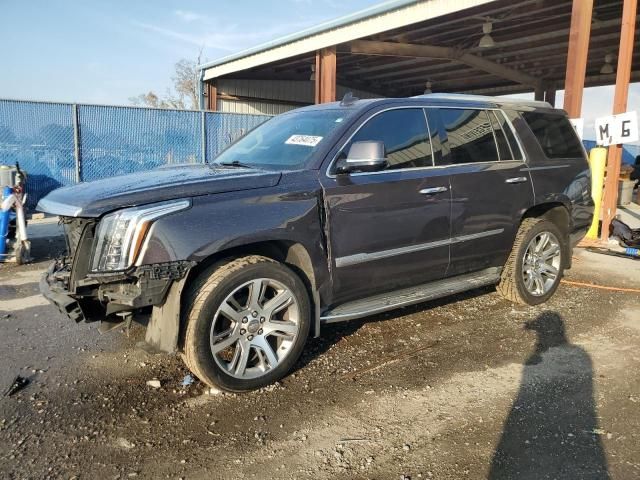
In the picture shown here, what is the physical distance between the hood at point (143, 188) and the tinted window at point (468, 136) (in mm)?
1724

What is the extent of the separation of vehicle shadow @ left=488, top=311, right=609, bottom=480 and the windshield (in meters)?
2.15

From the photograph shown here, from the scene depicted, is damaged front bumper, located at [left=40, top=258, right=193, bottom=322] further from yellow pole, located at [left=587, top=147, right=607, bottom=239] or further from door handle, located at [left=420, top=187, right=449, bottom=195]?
yellow pole, located at [left=587, top=147, right=607, bottom=239]

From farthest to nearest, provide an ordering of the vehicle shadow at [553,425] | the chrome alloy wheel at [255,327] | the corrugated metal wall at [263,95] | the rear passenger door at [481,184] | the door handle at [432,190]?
the corrugated metal wall at [263,95] < the rear passenger door at [481,184] < the door handle at [432,190] < the chrome alloy wheel at [255,327] < the vehicle shadow at [553,425]

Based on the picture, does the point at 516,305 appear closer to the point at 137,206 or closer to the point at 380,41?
the point at 137,206

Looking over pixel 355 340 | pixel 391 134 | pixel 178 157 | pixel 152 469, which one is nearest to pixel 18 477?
pixel 152 469

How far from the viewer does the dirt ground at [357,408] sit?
257cm

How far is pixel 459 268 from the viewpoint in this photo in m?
4.48

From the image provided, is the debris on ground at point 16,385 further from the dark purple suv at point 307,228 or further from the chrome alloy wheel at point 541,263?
the chrome alloy wheel at point 541,263

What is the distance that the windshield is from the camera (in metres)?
3.79

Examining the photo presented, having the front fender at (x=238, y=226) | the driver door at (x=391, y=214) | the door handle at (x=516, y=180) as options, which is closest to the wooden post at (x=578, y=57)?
the door handle at (x=516, y=180)

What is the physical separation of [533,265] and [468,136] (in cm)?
157

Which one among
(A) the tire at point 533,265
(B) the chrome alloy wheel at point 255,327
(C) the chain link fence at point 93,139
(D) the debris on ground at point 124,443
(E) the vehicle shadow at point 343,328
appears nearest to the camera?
(D) the debris on ground at point 124,443

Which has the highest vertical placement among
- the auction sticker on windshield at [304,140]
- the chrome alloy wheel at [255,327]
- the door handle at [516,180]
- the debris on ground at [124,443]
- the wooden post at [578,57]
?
the wooden post at [578,57]

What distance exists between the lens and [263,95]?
2256 centimetres
